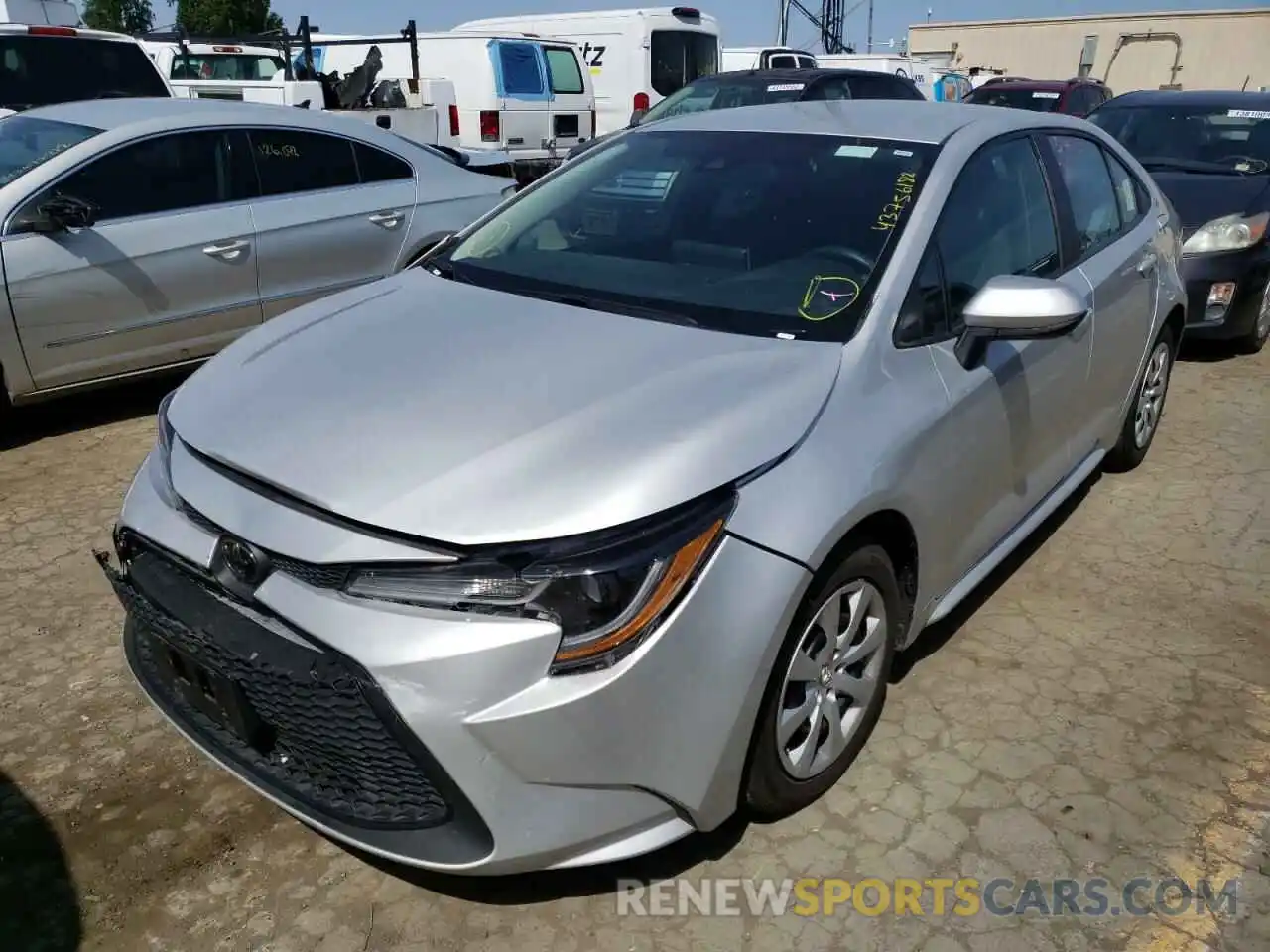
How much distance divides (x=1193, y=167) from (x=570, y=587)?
6952 mm

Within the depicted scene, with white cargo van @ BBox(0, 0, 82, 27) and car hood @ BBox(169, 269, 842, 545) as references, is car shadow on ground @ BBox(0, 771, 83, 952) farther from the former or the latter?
white cargo van @ BBox(0, 0, 82, 27)

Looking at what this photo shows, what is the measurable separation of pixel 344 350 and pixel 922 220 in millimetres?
1566

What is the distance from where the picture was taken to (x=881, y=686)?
268cm

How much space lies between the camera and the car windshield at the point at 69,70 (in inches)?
300

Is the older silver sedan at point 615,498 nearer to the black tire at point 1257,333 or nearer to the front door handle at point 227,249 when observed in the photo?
the front door handle at point 227,249

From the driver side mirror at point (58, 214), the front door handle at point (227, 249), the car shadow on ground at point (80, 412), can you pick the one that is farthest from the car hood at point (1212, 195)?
the driver side mirror at point (58, 214)

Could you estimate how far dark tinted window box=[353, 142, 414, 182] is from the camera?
18.9 ft

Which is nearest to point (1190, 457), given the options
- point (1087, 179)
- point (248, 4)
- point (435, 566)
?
point (1087, 179)

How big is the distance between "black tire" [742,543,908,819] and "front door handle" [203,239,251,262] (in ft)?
12.8

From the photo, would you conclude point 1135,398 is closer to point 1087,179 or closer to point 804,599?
point 1087,179

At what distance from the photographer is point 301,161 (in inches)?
216

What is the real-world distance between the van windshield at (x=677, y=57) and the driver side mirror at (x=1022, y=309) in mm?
14367

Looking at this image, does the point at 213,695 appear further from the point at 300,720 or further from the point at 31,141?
the point at 31,141

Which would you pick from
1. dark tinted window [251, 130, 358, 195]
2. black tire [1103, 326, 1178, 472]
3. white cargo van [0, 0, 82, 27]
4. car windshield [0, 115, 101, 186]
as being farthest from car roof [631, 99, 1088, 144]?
white cargo van [0, 0, 82, 27]
